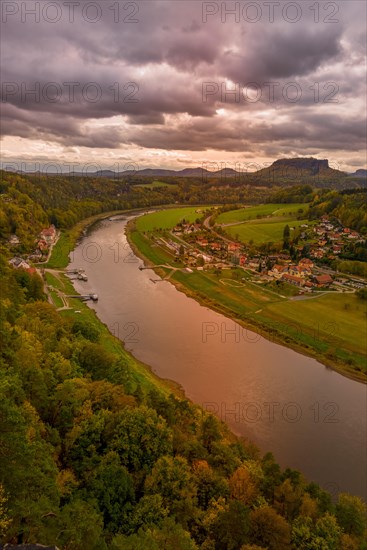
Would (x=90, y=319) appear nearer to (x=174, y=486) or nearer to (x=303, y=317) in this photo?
(x=303, y=317)

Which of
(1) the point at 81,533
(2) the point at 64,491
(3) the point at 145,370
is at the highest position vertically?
(1) the point at 81,533

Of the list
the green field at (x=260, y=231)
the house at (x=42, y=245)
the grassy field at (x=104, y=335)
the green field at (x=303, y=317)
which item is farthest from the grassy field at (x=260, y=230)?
the house at (x=42, y=245)

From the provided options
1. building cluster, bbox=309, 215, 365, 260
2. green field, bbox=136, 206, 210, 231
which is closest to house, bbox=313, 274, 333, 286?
building cluster, bbox=309, 215, 365, 260

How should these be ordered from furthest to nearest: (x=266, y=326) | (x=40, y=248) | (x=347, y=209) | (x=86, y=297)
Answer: (x=347, y=209)
(x=40, y=248)
(x=86, y=297)
(x=266, y=326)

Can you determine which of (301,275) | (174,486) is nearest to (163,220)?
(301,275)

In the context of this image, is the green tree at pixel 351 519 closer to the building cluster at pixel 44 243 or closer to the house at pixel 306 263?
the house at pixel 306 263

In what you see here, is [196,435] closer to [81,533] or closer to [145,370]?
[81,533]

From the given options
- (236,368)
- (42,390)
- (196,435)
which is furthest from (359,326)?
(42,390)

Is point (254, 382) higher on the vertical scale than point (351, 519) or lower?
lower
